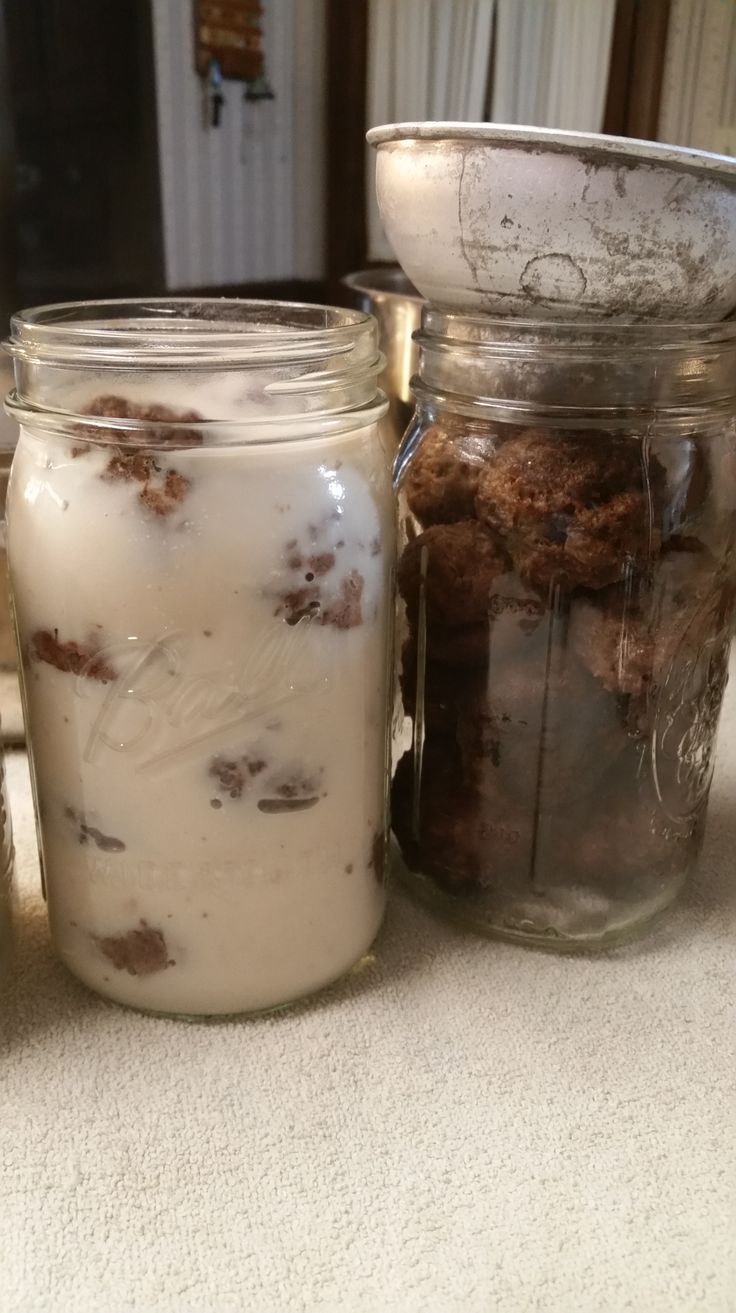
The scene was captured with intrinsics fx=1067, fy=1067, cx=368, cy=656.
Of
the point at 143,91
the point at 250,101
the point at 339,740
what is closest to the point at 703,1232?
the point at 339,740

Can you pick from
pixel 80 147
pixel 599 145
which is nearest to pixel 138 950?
pixel 599 145

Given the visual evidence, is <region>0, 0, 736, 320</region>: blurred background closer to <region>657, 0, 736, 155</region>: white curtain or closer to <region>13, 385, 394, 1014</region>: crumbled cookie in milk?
<region>657, 0, 736, 155</region>: white curtain

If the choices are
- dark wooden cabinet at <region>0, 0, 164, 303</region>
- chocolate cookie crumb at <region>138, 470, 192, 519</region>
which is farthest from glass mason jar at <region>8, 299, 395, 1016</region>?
dark wooden cabinet at <region>0, 0, 164, 303</region>

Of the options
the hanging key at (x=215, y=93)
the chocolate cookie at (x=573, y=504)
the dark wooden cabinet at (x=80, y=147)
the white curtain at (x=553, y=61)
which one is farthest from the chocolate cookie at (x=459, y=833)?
the white curtain at (x=553, y=61)

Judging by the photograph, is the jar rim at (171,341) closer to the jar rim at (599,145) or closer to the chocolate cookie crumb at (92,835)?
the jar rim at (599,145)

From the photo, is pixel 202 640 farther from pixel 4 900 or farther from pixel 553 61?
pixel 553 61

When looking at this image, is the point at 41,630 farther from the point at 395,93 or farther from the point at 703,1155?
the point at 395,93
